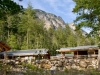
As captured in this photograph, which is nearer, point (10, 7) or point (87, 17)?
point (10, 7)

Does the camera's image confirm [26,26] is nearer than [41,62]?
No

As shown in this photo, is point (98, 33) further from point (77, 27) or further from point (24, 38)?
point (24, 38)

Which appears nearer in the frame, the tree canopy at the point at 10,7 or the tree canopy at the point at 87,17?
the tree canopy at the point at 10,7

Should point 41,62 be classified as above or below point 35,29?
below

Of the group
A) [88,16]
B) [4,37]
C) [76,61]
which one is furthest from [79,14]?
[4,37]

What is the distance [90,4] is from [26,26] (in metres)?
42.3

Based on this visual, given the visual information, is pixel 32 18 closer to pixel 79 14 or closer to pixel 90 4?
pixel 79 14

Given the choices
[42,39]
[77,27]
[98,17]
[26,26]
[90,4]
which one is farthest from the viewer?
[42,39]

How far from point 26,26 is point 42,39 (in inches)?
453

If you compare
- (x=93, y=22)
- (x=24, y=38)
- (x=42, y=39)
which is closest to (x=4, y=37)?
(x=24, y=38)

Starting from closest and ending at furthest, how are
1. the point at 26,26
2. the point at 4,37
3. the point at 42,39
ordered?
the point at 26,26 → the point at 4,37 → the point at 42,39

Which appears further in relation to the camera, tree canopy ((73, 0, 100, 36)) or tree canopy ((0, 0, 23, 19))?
tree canopy ((73, 0, 100, 36))

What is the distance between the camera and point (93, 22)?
22.0 meters

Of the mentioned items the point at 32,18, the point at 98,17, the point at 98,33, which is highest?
the point at 32,18
